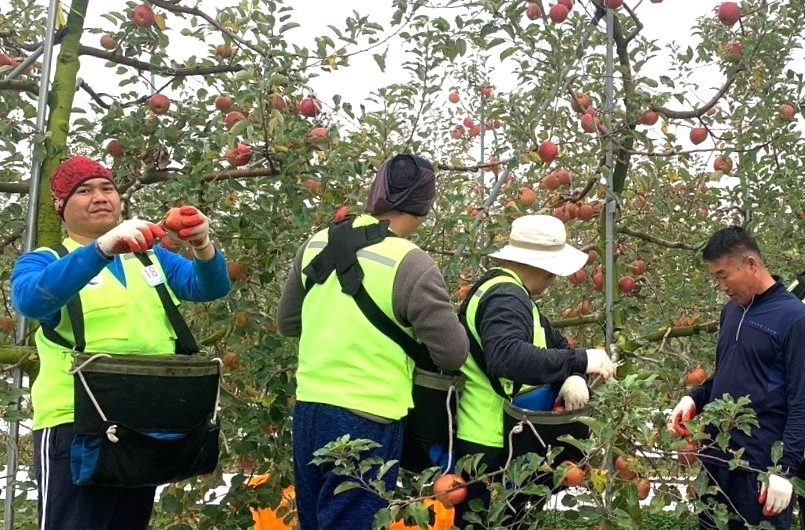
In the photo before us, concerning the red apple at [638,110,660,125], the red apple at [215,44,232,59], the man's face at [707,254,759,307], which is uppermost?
the red apple at [215,44,232,59]

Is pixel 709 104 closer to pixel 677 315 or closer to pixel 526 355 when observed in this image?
pixel 677 315

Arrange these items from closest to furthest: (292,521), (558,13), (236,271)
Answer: (236,271) < (292,521) < (558,13)

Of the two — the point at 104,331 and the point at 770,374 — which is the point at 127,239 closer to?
the point at 104,331

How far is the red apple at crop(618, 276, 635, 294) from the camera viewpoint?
364 centimetres

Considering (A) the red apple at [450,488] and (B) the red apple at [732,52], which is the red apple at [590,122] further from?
(A) the red apple at [450,488]

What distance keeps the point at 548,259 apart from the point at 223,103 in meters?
1.38

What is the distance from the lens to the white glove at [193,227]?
1990 mm

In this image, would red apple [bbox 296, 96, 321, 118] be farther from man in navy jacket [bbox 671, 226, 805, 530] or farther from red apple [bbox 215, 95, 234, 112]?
man in navy jacket [bbox 671, 226, 805, 530]

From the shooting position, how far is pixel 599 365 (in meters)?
2.07

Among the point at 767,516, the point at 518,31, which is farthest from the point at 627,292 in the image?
the point at 767,516

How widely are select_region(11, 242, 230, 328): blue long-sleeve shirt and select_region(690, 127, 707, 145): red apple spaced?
233 centimetres

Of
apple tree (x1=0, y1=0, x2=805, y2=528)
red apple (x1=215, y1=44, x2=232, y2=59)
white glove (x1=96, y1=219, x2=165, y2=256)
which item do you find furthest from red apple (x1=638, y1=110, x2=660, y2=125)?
white glove (x1=96, y1=219, x2=165, y2=256)

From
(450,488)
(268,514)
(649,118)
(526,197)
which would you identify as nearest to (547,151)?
(526,197)

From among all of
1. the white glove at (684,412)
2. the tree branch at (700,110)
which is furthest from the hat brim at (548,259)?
the tree branch at (700,110)
